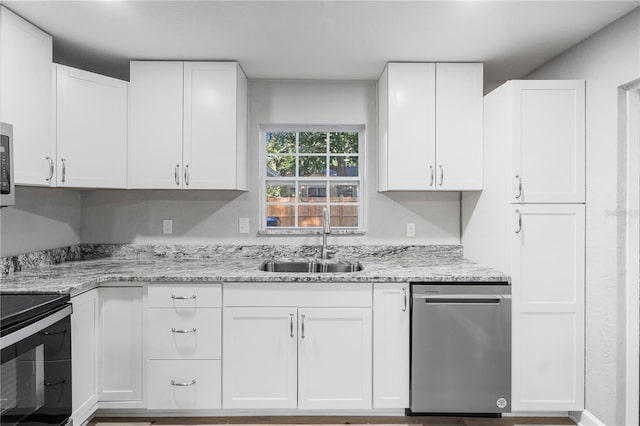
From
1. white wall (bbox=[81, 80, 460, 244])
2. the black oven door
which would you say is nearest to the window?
white wall (bbox=[81, 80, 460, 244])

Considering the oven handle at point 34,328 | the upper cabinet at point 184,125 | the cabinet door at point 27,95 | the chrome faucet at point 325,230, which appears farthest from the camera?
the chrome faucet at point 325,230

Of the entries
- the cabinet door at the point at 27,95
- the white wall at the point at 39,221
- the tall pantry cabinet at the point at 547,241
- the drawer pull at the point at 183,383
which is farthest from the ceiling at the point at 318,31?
the drawer pull at the point at 183,383

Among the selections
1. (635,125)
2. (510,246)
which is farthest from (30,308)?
(635,125)

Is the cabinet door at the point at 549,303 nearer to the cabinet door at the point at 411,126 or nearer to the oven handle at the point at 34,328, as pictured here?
the cabinet door at the point at 411,126

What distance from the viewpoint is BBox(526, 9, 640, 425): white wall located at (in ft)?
7.13

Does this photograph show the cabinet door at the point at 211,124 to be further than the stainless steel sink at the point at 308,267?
No

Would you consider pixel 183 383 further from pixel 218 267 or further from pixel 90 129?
pixel 90 129

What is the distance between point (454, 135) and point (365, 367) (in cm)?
161

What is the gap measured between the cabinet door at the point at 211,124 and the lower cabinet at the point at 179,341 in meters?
0.78

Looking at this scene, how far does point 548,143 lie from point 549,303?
0.94 meters

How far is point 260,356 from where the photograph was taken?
2465 millimetres

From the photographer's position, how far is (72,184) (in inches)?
100

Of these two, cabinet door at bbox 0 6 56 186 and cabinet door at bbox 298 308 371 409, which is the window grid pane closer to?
cabinet door at bbox 298 308 371 409

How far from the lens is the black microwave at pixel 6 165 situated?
6.42 ft
